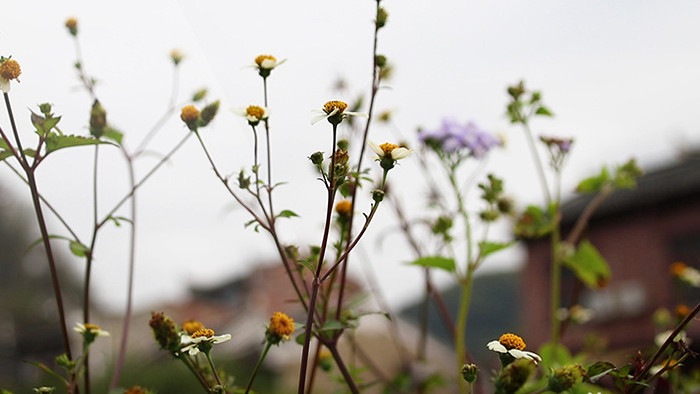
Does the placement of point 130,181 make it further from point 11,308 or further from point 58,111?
point 11,308

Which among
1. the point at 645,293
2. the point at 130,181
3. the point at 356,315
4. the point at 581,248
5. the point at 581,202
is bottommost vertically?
the point at 645,293

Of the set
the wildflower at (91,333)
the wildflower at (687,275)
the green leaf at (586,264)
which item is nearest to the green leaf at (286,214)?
the wildflower at (91,333)

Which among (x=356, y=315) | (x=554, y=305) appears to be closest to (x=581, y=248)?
(x=554, y=305)

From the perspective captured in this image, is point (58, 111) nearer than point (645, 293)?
Yes

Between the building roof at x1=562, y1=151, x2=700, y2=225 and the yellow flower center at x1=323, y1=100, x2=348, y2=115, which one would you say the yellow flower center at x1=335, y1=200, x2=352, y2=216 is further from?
the building roof at x1=562, y1=151, x2=700, y2=225

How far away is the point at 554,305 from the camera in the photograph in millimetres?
974

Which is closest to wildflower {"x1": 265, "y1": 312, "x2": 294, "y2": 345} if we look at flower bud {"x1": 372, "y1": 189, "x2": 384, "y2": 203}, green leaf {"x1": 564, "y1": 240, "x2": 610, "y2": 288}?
flower bud {"x1": 372, "y1": 189, "x2": 384, "y2": 203}

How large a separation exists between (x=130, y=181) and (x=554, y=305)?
1.94 feet

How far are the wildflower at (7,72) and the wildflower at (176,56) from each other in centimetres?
36

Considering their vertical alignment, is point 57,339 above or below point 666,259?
above

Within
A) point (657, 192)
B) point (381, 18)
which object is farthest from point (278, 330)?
point (657, 192)

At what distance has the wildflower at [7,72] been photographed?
553 mm

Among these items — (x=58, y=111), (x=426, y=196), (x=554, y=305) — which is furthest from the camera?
(x=426, y=196)

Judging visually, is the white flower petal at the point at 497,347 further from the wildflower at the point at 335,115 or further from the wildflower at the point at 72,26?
the wildflower at the point at 72,26
